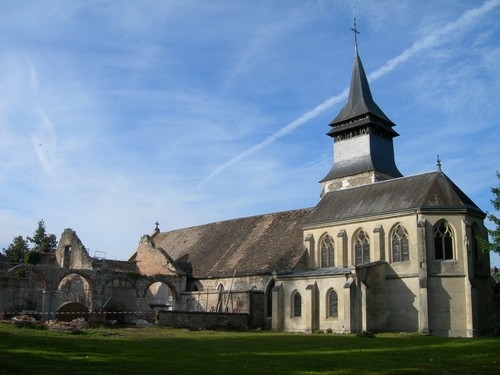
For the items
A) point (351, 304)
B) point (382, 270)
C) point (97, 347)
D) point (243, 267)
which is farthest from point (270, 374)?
point (243, 267)

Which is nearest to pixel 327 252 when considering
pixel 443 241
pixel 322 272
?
pixel 322 272

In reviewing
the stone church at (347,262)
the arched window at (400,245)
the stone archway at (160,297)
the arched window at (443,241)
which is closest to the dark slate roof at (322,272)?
the stone church at (347,262)

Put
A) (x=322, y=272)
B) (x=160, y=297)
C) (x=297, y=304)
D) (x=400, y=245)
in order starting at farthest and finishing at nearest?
1. (x=160, y=297)
2. (x=297, y=304)
3. (x=322, y=272)
4. (x=400, y=245)

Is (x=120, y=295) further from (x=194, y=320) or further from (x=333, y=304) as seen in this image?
(x=333, y=304)

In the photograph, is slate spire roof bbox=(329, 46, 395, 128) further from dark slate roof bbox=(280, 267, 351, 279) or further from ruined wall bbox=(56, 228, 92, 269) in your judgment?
ruined wall bbox=(56, 228, 92, 269)

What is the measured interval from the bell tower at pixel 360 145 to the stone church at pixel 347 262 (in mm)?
111

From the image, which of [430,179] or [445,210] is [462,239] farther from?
[430,179]

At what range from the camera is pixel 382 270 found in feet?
111

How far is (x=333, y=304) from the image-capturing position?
1315 inches

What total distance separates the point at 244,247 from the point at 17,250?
31794mm

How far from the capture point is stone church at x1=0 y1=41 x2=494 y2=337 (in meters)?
32.1

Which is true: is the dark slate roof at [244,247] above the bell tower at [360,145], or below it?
below

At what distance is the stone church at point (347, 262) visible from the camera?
105 feet

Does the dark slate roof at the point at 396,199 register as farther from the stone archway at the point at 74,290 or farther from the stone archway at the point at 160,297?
the stone archway at the point at 74,290
